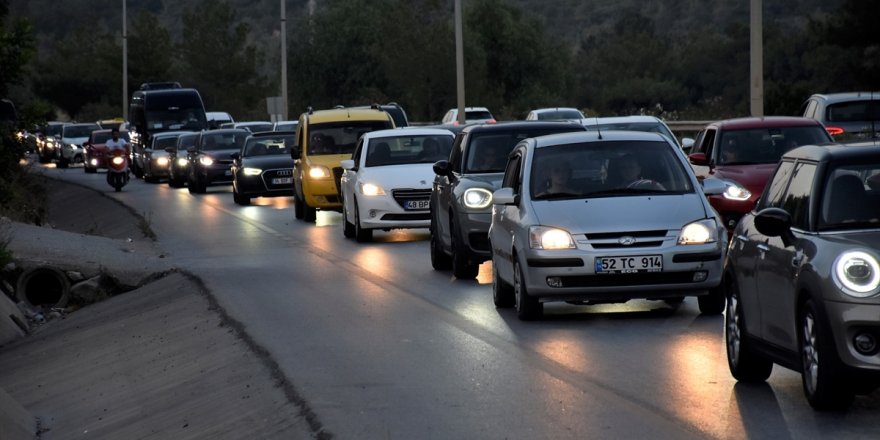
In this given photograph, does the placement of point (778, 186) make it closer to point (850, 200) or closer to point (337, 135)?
point (850, 200)

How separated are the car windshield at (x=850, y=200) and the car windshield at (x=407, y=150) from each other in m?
16.2

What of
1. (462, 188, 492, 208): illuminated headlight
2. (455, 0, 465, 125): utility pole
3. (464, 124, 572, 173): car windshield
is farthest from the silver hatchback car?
(455, 0, 465, 125): utility pole

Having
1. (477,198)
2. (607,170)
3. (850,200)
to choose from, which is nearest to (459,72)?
(477,198)

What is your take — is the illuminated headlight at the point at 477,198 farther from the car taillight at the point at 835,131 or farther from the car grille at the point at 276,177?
the car grille at the point at 276,177

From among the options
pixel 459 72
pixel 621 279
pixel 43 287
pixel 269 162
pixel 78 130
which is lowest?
pixel 43 287

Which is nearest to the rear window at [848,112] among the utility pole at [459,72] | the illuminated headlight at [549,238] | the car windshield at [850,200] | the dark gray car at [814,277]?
the illuminated headlight at [549,238]

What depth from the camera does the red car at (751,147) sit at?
2091cm

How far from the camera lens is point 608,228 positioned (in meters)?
13.9

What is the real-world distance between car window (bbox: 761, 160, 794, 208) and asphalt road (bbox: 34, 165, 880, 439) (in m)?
1.10

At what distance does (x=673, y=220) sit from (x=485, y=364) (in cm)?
Answer: 295

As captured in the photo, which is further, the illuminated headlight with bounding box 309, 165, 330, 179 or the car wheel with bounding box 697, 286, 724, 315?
the illuminated headlight with bounding box 309, 165, 330, 179

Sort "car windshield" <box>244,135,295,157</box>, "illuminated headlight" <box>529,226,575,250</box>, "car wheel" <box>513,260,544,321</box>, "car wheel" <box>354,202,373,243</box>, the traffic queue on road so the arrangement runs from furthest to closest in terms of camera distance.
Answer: "car windshield" <box>244,135,295,157</box>
"car wheel" <box>354,202,373,243</box>
"car wheel" <box>513,260,544,321</box>
"illuminated headlight" <box>529,226,575,250</box>
the traffic queue on road

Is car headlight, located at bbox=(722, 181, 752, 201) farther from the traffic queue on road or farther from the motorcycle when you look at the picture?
the motorcycle

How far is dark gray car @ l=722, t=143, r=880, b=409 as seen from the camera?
8.85m
